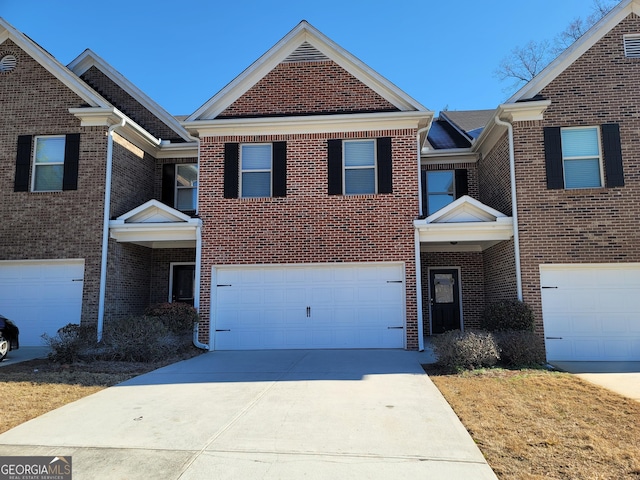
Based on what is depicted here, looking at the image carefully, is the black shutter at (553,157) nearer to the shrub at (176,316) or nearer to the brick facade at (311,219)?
the brick facade at (311,219)

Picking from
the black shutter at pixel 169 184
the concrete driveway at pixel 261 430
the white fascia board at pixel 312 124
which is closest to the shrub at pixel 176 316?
the concrete driveway at pixel 261 430

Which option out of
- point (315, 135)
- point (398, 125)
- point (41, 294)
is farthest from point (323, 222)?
point (41, 294)

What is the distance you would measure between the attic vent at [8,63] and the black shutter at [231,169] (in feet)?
21.5

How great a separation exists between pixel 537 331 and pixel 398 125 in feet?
19.9

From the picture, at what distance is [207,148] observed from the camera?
39.9 ft

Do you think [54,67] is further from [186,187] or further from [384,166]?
[384,166]

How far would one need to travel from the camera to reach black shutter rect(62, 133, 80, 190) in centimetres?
1208

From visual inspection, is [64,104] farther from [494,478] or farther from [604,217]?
[604,217]

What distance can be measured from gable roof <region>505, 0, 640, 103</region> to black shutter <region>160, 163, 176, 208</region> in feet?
33.0

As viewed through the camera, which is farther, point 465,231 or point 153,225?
point 153,225

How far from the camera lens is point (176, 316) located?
1104 centimetres

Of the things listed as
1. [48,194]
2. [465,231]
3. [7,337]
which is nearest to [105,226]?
[48,194]

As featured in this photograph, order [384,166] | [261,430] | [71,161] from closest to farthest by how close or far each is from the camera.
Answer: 1. [261,430]
2. [384,166]
3. [71,161]

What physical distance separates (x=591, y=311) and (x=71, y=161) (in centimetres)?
1368
